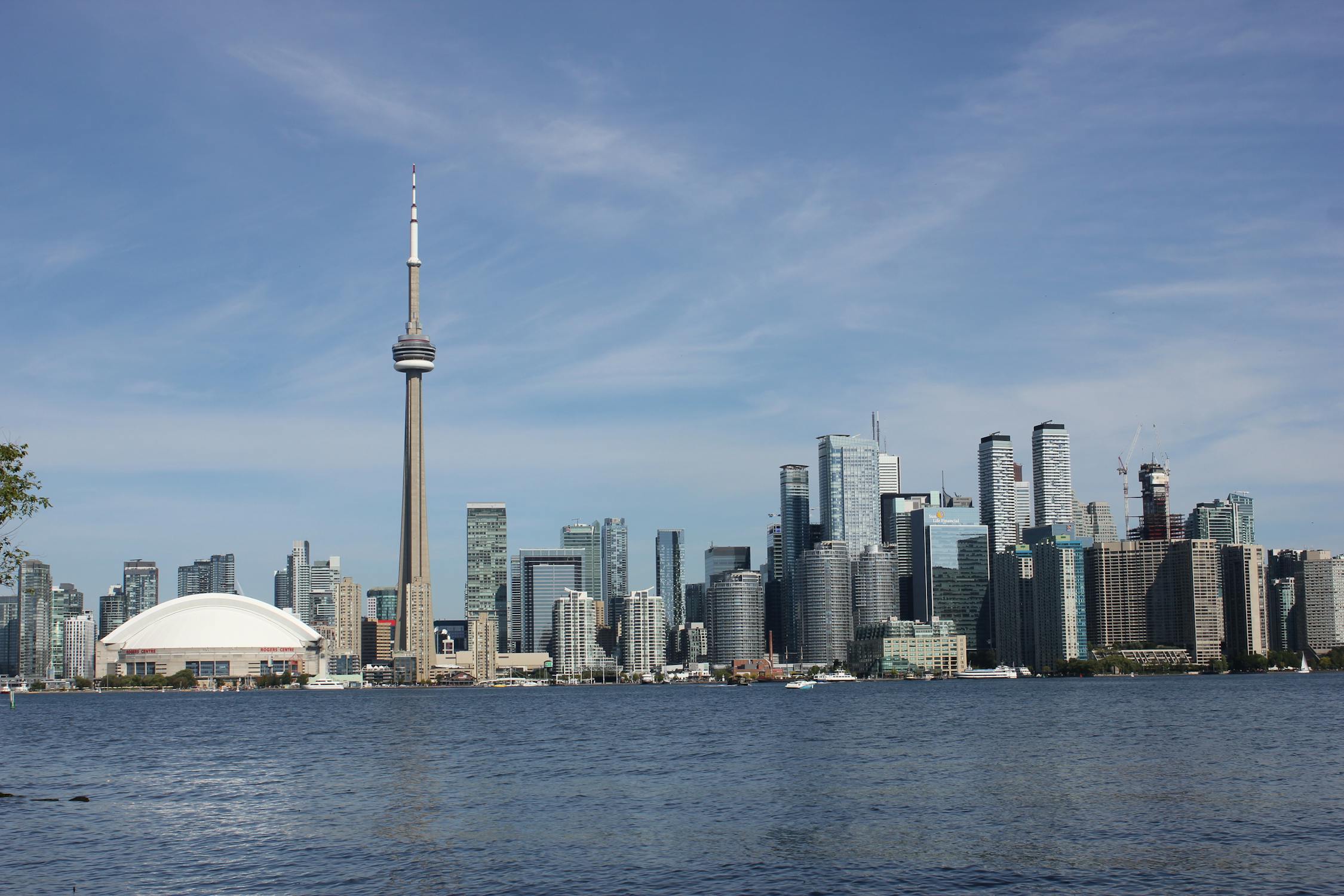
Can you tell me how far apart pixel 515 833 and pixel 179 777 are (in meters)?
34.3

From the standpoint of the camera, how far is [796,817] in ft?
184

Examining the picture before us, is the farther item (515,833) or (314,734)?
(314,734)

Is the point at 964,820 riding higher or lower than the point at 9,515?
lower

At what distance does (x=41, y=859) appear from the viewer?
4784 cm

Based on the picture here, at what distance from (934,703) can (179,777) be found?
113m

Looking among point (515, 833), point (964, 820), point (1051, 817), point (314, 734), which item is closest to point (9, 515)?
point (515, 833)

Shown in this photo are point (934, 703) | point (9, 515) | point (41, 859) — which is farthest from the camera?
point (934, 703)

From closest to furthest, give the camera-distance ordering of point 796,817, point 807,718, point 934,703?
point 796,817 → point 807,718 → point 934,703

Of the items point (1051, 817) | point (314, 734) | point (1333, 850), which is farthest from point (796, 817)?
point (314, 734)

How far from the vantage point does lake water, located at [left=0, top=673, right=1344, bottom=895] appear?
43.8 metres

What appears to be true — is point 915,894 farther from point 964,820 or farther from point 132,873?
point 132,873

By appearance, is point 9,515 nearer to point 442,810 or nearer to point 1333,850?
point 442,810

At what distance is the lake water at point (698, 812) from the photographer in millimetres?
43750

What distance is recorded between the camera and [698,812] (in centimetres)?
5828
